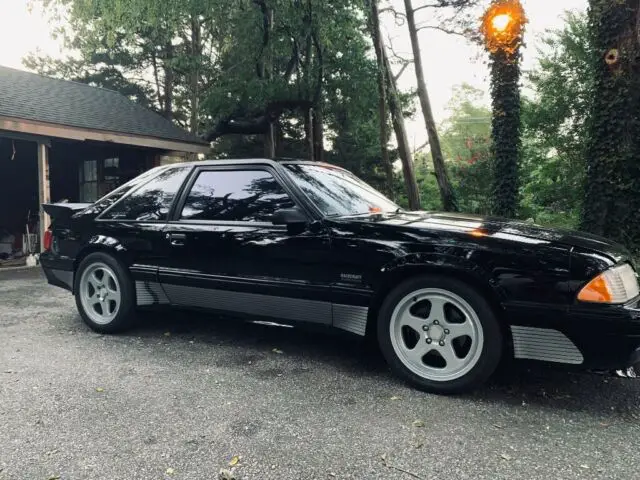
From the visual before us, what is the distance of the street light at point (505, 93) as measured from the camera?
10039 millimetres

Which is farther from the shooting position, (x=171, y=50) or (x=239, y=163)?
(x=171, y=50)

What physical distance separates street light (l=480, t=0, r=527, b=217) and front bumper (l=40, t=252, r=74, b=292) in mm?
9342

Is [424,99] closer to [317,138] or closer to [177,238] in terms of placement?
[317,138]

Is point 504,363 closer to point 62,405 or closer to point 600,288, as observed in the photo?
point 600,288

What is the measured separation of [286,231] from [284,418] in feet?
4.22

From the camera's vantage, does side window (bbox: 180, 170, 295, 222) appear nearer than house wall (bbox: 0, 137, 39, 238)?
Yes

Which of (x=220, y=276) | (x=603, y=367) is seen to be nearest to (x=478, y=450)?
(x=603, y=367)

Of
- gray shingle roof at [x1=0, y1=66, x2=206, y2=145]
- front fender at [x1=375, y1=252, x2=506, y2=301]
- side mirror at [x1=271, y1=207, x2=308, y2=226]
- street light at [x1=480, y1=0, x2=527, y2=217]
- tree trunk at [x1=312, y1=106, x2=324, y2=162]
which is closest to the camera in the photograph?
front fender at [x1=375, y1=252, x2=506, y2=301]

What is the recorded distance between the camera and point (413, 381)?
293cm

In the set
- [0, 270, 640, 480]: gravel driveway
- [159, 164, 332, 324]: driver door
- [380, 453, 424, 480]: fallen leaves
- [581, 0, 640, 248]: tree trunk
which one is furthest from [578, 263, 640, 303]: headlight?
[581, 0, 640, 248]: tree trunk

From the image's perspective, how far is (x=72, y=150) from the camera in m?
13.2

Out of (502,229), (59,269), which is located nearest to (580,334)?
(502,229)

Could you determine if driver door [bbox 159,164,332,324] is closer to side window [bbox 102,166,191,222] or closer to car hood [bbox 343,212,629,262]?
side window [bbox 102,166,191,222]

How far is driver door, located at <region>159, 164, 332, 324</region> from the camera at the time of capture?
3.28 metres
